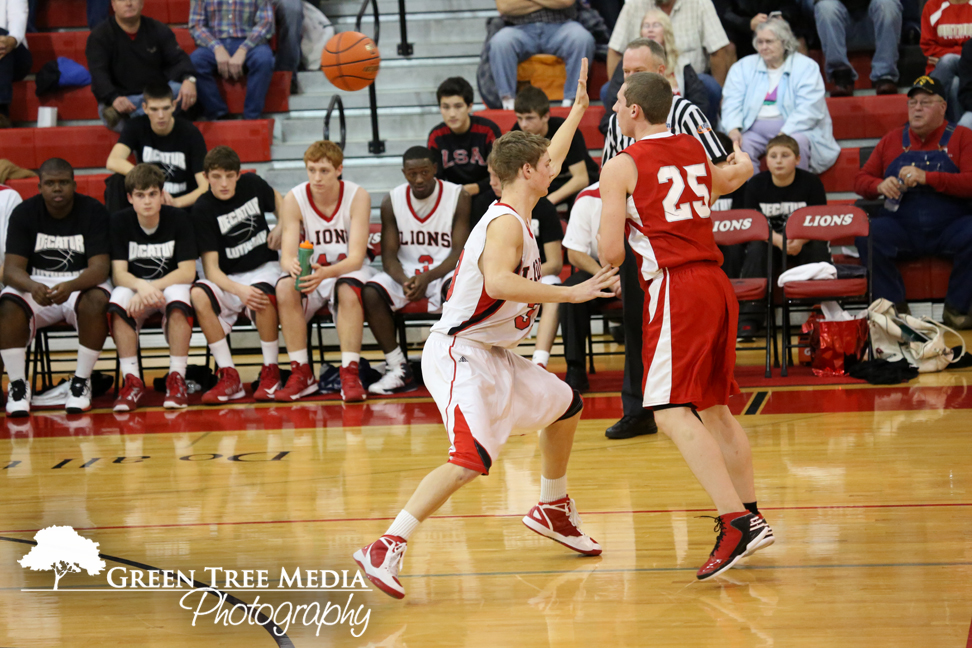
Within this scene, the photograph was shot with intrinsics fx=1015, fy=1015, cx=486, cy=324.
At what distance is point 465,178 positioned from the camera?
7.31 meters

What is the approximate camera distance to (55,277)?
6664mm

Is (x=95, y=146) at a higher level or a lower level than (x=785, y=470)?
higher

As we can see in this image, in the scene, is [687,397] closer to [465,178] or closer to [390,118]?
[465,178]

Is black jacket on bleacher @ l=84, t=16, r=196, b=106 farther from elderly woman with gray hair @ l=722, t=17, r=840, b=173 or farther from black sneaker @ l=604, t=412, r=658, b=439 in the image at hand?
black sneaker @ l=604, t=412, r=658, b=439

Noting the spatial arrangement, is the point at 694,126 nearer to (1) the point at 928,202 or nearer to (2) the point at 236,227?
(2) the point at 236,227

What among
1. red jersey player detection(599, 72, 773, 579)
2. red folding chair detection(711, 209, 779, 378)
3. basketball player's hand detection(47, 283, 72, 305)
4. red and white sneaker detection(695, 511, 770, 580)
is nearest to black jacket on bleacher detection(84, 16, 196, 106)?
basketball player's hand detection(47, 283, 72, 305)

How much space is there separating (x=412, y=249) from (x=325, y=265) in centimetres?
59

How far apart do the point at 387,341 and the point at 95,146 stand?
3.93 m

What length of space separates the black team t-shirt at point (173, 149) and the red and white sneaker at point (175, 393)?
179cm

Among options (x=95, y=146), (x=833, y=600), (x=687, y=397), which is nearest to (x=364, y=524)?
(x=687, y=397)

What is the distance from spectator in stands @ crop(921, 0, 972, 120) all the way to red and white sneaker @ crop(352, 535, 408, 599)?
668 centimetres

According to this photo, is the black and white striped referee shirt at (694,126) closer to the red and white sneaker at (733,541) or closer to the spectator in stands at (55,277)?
the red and white sneaker at (733,541)

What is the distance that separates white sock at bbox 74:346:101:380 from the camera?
21.4ft

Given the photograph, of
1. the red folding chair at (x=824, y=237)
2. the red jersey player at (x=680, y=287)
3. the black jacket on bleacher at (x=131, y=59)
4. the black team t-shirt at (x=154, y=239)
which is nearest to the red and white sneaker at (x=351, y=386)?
the black team t-shirt at (x=154, y=239)
